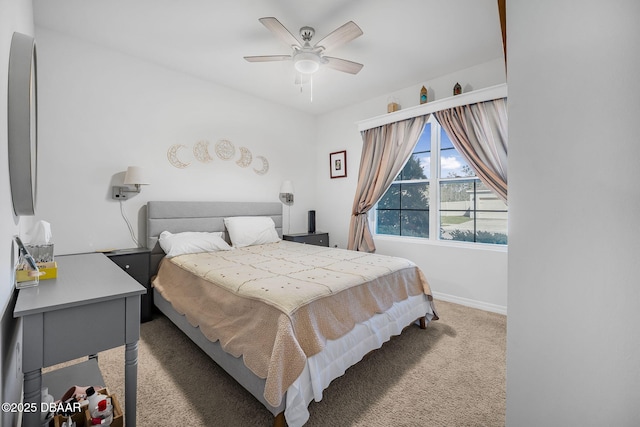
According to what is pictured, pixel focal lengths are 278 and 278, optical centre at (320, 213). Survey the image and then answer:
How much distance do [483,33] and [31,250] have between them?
374 centimetres

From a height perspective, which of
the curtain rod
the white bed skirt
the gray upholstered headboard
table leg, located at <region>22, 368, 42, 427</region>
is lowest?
the white bed skirt

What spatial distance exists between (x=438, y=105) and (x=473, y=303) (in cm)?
239

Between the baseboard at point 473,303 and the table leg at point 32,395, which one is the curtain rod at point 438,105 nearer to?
the baseboard at point 473,303

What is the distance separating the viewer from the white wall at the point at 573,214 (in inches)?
18.2

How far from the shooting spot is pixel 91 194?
9.16 feet

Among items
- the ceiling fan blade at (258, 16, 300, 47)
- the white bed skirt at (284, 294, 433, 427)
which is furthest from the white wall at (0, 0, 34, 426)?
the ceiling fan blade at (258, 16, 300, 47)

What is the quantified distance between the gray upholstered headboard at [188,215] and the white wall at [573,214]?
10.8 feet

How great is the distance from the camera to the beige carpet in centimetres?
156

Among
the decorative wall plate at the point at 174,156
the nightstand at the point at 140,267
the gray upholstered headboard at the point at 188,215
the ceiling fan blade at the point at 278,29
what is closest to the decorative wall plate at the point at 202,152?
the decorative wall plate at the point at 174,156

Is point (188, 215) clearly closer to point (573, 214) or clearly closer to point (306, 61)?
point (306, 61)

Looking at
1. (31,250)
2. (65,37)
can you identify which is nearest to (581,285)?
(31,250)

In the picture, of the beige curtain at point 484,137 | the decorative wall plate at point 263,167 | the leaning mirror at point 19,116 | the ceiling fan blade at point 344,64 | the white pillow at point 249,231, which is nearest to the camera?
the leaning mirror at point 19,116

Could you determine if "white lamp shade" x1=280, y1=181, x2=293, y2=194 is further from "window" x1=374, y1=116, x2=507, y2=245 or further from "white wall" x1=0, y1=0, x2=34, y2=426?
"white wall" x1=0, y1=0, x2=34, y2=426

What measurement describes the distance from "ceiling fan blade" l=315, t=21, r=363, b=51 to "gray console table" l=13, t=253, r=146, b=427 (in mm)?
2166
